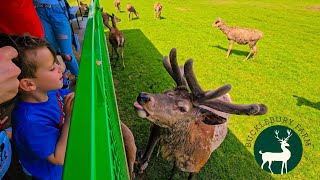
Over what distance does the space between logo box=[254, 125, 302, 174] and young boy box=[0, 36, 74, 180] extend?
3703 millimetres

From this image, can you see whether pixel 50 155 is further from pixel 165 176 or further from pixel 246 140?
pixel 246 140

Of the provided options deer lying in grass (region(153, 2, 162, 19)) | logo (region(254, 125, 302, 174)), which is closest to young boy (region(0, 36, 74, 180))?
logo (region(254, 125, 302, 174))

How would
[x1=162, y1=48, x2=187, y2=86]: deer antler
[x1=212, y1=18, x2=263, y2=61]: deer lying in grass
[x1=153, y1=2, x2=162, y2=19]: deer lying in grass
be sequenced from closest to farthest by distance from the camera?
[x1=162, y1=48, x2=187, y2=86]: deer antler < [x1=212, y1=18, x2=263, y2=61]: deer lying in grass < [x1=153, y1=2, x2=162, y2=19]: deer lying in grass

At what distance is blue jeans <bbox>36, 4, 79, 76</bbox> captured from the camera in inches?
153

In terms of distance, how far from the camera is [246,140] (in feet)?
15.5

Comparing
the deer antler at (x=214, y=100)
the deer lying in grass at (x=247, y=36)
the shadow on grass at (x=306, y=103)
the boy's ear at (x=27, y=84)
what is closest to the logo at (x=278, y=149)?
the shadow on grass at (x=306, y=103)

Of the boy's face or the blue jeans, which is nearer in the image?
the boy's face

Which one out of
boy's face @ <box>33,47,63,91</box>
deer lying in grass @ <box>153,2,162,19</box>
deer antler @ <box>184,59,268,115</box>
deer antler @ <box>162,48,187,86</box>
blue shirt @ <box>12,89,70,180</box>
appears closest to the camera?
blue shirt @ <box>12,89,70,180</box>

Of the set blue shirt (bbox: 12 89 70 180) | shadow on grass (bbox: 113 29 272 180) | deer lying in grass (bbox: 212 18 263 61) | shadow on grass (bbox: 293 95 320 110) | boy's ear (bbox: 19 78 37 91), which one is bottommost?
shadow on grass (bbox: 293 95 320 110)

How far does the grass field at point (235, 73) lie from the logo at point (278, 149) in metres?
0.11

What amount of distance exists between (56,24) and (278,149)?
476 centimetres

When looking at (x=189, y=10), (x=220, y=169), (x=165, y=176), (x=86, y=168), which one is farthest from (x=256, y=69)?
(x=189, y=10)

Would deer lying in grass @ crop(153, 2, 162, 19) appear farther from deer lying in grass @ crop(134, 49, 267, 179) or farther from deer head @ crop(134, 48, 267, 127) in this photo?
deer head @ crop(134, 48, 267, 127)

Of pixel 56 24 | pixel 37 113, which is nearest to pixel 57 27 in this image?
pixel 56 24
